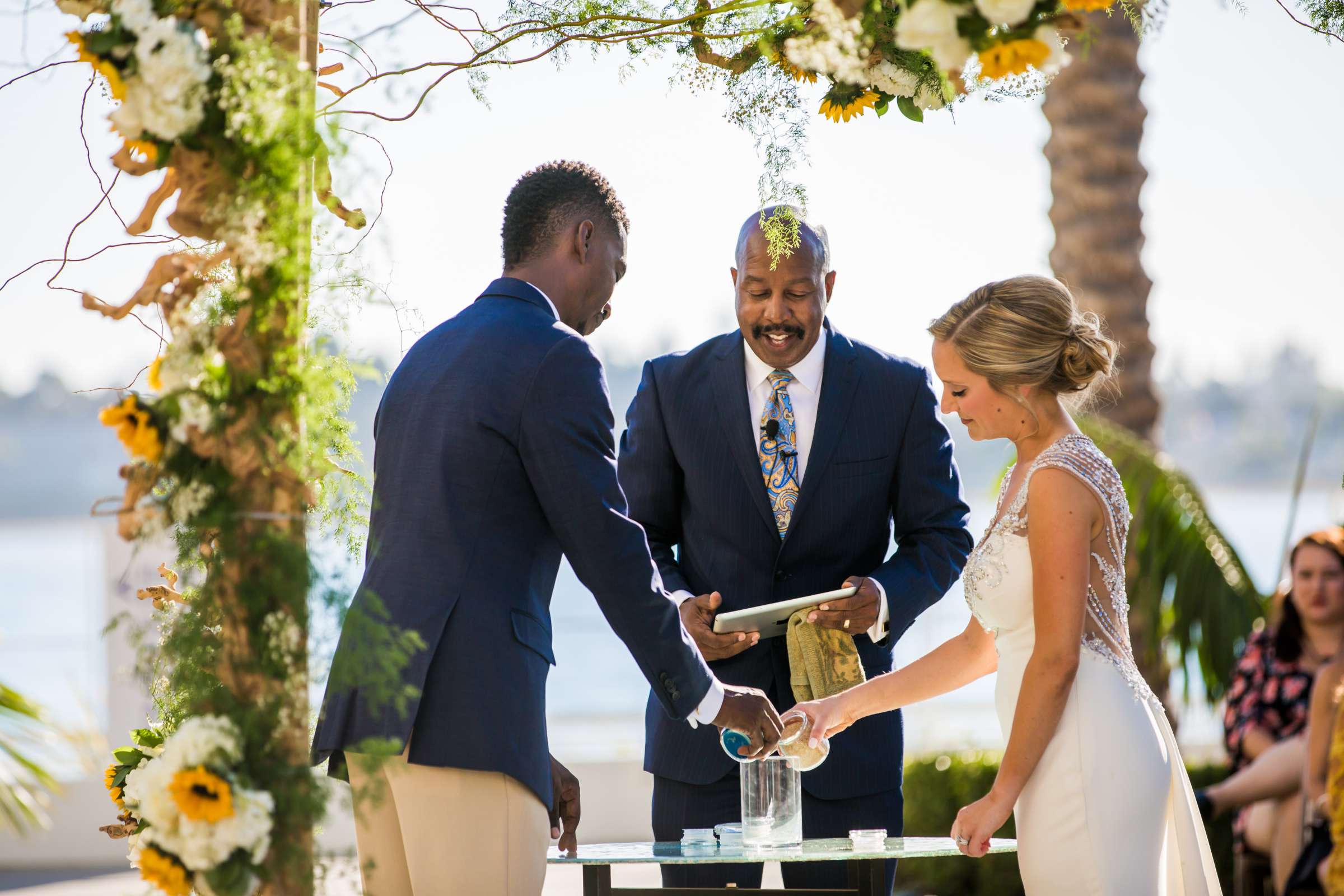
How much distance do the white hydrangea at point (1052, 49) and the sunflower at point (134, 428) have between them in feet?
4.87

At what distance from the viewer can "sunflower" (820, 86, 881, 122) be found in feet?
8.82

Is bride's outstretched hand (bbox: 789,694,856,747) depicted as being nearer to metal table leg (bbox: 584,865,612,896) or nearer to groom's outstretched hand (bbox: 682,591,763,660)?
groom's outstretched hand (bbox: 682,591,763,660)

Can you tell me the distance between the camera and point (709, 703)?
2.70 meters

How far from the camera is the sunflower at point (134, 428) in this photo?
207 centimetres

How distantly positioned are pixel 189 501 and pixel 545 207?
3.46 feet

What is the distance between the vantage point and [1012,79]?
9.04 feet

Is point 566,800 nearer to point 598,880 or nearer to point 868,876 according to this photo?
point 598,880

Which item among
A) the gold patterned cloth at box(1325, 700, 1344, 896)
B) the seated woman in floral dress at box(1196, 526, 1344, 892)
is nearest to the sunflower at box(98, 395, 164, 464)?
the gold patterned cloth at box(1325, 700, 1344, 896)

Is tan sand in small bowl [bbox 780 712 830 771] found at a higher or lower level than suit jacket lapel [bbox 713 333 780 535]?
lower

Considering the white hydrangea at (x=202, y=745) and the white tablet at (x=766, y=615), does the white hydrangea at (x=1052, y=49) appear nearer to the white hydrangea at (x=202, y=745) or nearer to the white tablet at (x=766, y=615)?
the white tablet at (x=766, y=615)

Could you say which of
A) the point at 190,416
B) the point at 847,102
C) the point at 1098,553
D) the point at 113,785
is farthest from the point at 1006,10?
the point at 113,785

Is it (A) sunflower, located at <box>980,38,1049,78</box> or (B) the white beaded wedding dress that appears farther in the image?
(B) the white beaded wedding dress

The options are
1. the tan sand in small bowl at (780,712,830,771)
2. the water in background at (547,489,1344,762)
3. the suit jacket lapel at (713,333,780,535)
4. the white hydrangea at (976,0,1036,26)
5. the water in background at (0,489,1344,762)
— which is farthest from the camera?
the water in background at (547,489,1344,762)

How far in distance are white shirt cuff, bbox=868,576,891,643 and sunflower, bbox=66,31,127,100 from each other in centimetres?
206
